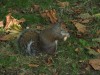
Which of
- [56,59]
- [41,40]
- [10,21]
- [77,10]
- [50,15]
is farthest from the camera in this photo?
[77,10]

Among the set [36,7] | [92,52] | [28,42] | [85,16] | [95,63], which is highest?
[36,7]

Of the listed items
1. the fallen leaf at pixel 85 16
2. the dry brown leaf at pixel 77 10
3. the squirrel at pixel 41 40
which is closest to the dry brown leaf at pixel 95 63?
the squirrel at pixel 41 40

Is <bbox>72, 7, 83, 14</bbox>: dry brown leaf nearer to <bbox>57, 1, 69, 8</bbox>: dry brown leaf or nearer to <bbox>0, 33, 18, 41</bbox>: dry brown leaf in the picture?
<bbox>57, 1, 69, 8</bbox>: dry brown leaf

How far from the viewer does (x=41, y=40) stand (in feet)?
16.4

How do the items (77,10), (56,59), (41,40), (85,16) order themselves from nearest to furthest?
(41,40) < (56,59) < (85,16) < (77,10)

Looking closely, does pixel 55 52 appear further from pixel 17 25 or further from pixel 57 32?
pixel 17 25

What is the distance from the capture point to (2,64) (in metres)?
4.96

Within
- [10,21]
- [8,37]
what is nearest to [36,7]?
[10,21]

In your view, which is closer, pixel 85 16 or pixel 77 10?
pixel 85 16

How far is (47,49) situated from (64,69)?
355 millimetres

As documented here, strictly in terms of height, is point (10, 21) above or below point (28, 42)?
above

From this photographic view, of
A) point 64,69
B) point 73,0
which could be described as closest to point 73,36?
point 64,69

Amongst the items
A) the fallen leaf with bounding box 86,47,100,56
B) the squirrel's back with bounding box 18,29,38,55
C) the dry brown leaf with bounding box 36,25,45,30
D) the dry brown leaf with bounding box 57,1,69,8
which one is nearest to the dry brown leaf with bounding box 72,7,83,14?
the dry brown leaf with bounding box 57,1,69,8

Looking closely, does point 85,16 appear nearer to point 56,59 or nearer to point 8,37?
point 56,59
